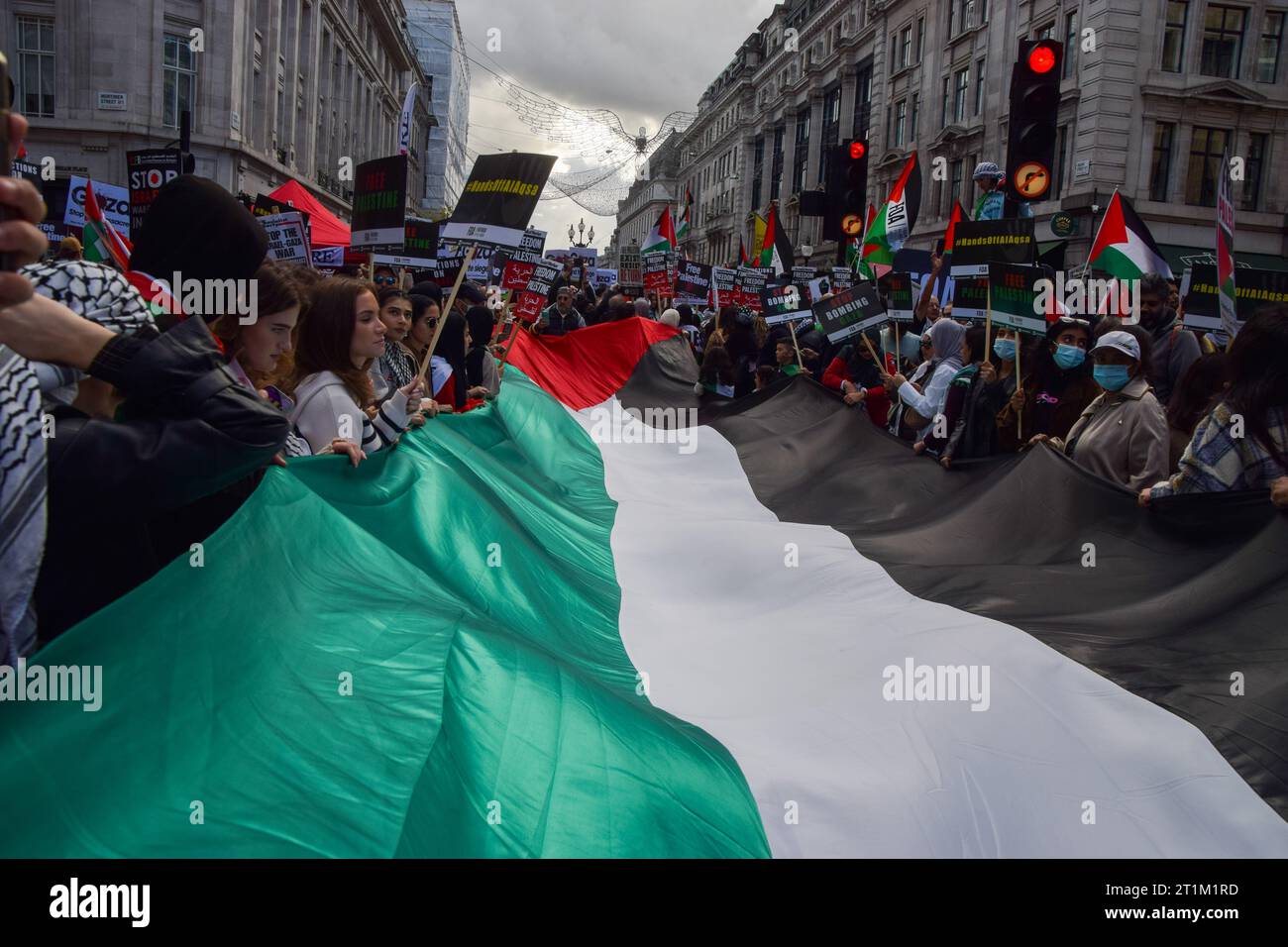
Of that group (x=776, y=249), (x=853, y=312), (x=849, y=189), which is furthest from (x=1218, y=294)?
(x=776, y=249)

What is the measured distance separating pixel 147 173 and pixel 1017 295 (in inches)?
321

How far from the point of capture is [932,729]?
133 inches

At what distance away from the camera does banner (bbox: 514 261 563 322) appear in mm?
12352

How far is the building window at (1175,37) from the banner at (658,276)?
22.6m

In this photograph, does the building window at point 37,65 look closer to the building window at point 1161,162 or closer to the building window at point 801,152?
the building window at point 1161,162

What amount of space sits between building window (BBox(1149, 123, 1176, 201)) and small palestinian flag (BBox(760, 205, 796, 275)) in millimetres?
18463

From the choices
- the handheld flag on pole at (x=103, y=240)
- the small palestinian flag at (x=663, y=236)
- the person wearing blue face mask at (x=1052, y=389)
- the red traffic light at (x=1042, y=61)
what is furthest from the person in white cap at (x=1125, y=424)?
the small palestinian flag at (x=663, y=236)

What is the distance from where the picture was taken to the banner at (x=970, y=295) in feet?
25.1

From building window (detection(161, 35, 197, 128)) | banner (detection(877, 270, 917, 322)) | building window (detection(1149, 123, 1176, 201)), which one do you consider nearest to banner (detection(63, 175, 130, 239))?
banner (detection(877, 270, 917, 322))

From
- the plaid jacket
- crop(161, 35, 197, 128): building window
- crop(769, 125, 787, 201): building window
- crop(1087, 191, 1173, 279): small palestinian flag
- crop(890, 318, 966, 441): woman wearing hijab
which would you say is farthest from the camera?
crop(769, 125, 787, 201): building window

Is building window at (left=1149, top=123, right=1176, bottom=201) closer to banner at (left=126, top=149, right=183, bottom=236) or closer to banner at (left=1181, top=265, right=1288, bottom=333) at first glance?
banner at (left=1181, top=265, right=1288, bottom=333)
